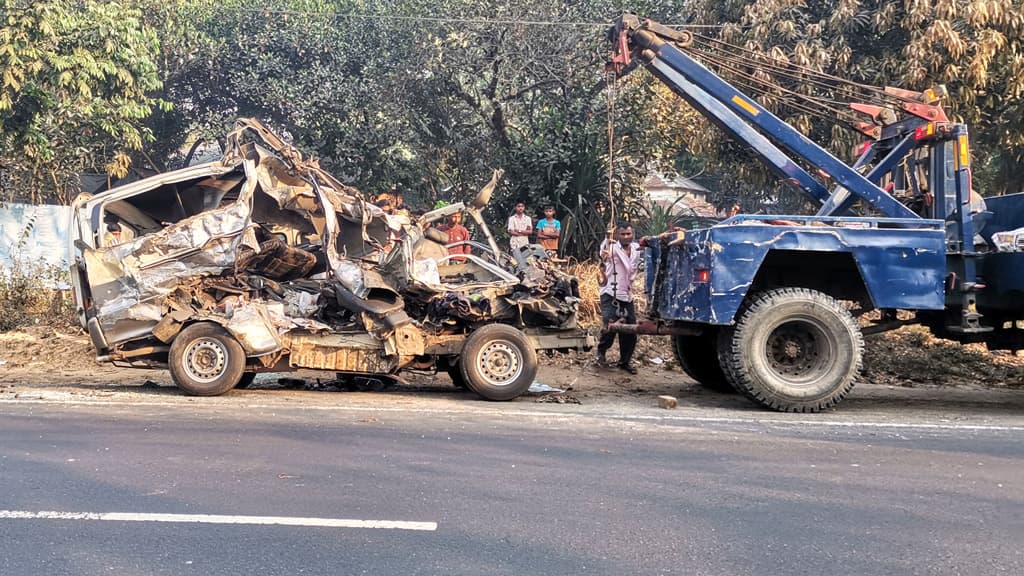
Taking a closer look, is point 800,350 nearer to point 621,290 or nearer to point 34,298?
point 621,290

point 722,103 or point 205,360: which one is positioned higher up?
point 722,103

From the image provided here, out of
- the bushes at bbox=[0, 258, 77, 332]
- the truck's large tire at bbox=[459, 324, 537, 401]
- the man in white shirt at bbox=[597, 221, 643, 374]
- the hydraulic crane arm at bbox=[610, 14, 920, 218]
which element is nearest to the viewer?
the truck's large tire at bbox=[459, 324, 537, 401]

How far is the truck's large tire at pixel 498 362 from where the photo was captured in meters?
8.67

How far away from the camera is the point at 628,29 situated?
9680 mm

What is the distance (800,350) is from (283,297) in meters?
5.15

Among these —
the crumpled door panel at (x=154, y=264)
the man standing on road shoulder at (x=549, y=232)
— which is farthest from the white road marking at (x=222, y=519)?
the man standing on road shoulder at (x=549, y=232)

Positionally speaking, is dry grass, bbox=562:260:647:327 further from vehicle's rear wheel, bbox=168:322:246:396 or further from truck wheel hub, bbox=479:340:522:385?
vehicle's rear wheel, bbox=168:322:246:396

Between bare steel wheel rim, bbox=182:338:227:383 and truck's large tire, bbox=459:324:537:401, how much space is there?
230cm

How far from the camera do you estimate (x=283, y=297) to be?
9.08m

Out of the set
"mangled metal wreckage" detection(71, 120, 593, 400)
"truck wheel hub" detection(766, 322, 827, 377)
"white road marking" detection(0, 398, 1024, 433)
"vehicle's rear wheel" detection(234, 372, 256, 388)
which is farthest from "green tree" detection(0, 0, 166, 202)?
"truck wheel hub" detection(766, 322, 827, 377)

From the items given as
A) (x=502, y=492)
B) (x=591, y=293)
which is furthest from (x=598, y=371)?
(x=502, y=492)

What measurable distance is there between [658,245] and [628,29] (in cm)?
241

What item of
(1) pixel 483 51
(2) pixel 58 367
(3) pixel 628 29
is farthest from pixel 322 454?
(1) pixel 483 51

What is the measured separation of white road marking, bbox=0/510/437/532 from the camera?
4441 millimetres
